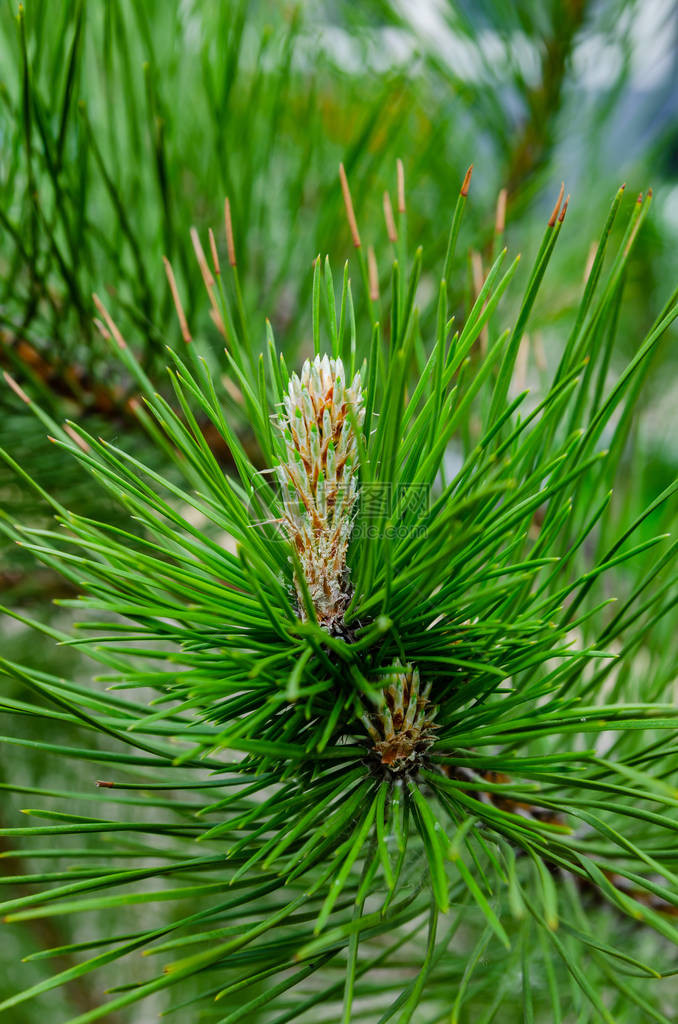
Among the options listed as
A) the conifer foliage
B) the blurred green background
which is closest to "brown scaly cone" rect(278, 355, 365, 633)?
the conifer foliage

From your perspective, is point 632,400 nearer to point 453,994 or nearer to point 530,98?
point 453,994

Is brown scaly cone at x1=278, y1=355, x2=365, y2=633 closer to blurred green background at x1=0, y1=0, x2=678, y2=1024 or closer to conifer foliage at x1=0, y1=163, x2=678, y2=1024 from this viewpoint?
conifer foliage at x1=0, y1=163, x2=678, y2=1024

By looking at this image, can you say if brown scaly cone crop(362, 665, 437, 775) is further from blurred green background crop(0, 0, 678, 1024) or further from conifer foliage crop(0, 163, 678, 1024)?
blurred green background crop(0, 0, 678, 1024)

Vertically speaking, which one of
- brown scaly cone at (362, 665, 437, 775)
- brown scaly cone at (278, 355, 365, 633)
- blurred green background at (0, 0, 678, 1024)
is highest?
blurred green background at (0, 0, 678, 1024)

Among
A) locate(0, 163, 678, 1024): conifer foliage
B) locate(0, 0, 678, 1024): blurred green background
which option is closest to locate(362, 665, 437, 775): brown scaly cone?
locate(0, 163, 678, 1024): conifer foliage

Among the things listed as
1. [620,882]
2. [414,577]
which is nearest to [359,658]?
[414,577]

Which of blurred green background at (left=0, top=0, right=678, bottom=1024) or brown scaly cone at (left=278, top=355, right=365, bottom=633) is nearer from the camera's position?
brown scaly cone at (left=278, top=355, right=365, bottom=633)

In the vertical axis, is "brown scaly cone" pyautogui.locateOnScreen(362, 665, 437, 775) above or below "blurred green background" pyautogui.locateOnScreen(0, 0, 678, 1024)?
below

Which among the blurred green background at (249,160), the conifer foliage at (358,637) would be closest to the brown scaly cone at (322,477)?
the conifer foliage at (358,637)
